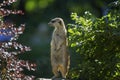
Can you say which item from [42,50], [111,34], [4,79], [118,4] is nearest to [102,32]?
[111,34]

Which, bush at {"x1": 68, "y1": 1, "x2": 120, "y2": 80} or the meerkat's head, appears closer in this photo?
the meerkat's head

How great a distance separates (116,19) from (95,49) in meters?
0.52

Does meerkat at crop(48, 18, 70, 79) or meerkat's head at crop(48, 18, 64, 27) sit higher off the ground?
meerkat's head at crop(48, 18, 64, 27)

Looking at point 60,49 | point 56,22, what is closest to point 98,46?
point 60,49

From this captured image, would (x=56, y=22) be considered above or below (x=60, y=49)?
above

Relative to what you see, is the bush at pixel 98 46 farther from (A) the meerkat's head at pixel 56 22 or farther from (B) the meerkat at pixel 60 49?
(A) the meerkat's head at pixel 56 22

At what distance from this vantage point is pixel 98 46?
5051 mm

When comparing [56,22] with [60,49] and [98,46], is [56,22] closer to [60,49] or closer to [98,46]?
[60,49]

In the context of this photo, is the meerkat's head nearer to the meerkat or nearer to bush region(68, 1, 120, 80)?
the meerkat

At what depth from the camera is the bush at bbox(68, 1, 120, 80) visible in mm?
4785

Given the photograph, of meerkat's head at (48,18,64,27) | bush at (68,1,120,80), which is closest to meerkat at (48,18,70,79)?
meerkat's head at (48,18,64,27)

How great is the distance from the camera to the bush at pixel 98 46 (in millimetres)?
4785

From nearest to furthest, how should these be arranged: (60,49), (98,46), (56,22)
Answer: (56,22)
(60,49)
(98,46)

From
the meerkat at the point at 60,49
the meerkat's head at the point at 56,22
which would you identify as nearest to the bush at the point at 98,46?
the meerkat at the point at 60,49
